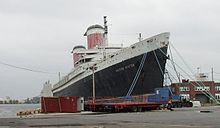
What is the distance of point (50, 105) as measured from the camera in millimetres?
43250

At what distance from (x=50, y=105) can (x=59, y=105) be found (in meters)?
1.01

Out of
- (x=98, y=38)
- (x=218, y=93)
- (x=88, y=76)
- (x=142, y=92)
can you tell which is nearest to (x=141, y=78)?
(x=142, y=92)

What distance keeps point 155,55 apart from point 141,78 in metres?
3.19

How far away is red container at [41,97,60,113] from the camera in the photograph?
1684 inches

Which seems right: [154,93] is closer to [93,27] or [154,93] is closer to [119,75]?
[119,75]

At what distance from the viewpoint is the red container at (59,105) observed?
42.8 metres

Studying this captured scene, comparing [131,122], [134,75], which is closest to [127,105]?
[134,75]

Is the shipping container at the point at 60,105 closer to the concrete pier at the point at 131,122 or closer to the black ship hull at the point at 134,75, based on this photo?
the black ship hull at the point at 134,75

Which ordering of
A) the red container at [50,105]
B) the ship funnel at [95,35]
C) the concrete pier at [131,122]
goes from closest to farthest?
1. the concrete pier at [131,122]
2. the red container at [50,105]
3. the ship funnel at [95,35]

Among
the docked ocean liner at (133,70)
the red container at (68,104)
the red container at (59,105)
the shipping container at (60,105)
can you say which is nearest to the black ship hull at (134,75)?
the docked ocean liner at (133,70)

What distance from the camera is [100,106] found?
1618 inches

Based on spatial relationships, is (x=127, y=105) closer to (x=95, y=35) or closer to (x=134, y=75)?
(x=134, y=75)

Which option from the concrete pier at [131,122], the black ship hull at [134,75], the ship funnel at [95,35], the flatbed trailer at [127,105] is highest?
the ship funnel at [95,35]

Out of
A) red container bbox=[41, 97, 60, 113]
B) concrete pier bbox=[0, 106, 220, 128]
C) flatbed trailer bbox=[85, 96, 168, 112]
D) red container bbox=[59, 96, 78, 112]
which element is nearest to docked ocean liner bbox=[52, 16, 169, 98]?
flatbed trailer bbox=[85, 96, 168, 112]
